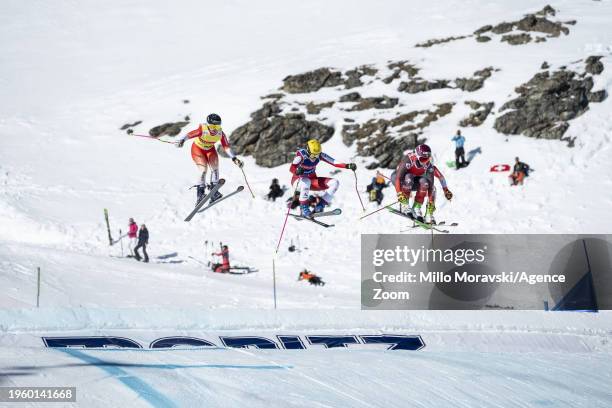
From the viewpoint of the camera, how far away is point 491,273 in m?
19.6

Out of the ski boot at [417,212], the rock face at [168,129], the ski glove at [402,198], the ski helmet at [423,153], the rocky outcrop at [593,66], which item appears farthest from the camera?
the rock face at [168,129]

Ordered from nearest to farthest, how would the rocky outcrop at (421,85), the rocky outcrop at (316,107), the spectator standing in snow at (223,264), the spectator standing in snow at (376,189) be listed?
1. the spectator standing in snow at (223,264)
2. the spectator standing in snow at (376,189)
3. the rocky outcrop at (316,107)
4. the rocky outcrop at (421,85)

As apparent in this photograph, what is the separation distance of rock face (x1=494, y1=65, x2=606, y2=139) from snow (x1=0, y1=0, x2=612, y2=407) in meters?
0.59

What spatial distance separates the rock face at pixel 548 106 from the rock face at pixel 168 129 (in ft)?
54.3

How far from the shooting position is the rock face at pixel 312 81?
3591cm

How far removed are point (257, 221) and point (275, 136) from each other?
19.9ft

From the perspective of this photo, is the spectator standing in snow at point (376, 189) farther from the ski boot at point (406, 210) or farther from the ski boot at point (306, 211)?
the ski boot at point (306, 211)

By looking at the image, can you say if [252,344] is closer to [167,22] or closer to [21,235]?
[21,235]

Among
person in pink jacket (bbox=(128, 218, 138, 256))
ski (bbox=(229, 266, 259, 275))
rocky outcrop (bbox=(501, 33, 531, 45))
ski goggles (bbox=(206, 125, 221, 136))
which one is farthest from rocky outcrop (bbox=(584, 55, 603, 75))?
ski goggles (bbox=(206, 125, 221, 136))

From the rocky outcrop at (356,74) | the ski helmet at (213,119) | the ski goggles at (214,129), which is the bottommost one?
the ski goggles at (214,129)

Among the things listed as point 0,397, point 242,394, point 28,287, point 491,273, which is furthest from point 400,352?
point 28,287

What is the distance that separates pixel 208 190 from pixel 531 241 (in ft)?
42.1

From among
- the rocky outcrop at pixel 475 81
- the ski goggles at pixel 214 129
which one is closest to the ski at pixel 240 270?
the ski goggles at pixel 214 129

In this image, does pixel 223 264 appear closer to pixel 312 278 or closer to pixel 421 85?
pixel 312 278
